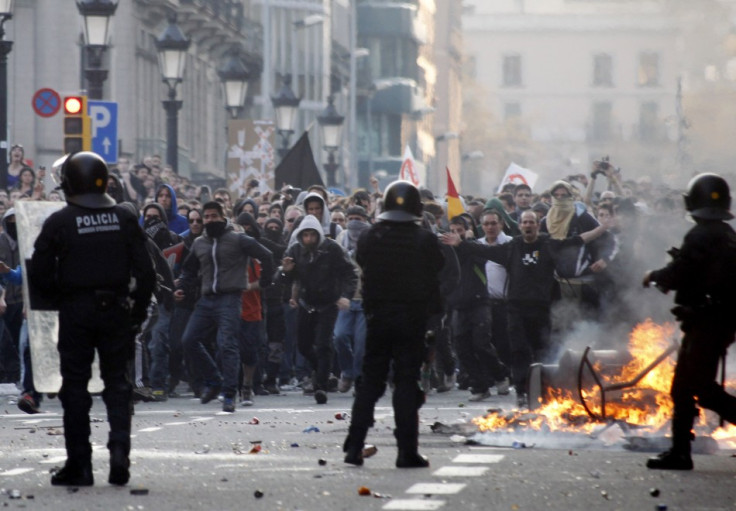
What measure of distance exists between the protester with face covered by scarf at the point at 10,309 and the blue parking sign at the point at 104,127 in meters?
2.26

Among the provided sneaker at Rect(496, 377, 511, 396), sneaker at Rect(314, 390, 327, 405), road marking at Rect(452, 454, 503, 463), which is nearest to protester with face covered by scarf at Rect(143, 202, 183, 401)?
sneaker at Rect(314, 390, 327, 405)

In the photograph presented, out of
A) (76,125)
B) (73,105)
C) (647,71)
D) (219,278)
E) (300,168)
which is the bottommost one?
(219,278)

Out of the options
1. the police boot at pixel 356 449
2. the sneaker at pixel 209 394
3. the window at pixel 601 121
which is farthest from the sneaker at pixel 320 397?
the window at pixel 601 121

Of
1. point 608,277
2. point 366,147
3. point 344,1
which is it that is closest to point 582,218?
point 608,277

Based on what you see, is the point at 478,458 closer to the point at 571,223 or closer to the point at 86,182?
the point at 86,182

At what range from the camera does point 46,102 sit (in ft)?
73.7

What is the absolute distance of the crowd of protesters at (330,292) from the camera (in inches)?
666

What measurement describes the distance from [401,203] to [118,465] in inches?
93.1

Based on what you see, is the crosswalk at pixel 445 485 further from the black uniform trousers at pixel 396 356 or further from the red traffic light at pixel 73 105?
the red traffic light at pixel 73 105

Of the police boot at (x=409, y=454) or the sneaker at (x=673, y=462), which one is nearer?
the sneaker at (x=673, y=462)

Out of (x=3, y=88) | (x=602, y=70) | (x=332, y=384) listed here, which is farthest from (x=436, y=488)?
(x=602, y=70)

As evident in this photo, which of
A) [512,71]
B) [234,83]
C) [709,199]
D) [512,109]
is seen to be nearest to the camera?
[709,199]

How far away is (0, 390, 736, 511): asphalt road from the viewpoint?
9562 mm

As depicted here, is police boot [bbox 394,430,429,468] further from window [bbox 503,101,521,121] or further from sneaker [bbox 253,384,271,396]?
window [bbox 503,101,521,121]
